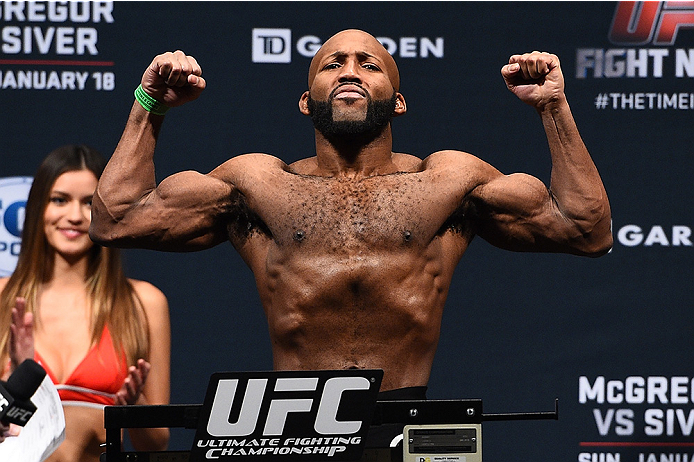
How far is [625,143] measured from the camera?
3168mm

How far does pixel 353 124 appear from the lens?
7.21 feet

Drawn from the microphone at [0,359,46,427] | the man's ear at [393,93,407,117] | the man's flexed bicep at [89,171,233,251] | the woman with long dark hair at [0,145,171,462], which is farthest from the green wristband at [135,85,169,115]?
the microphone at [0,359,46,427]

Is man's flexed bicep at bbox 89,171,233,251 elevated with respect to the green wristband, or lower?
lower

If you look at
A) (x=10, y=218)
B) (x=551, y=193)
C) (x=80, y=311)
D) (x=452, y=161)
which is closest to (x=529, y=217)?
(x=551, y=193)

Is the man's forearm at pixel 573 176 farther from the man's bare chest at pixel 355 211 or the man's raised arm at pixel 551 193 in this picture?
the man's bare chest at pixel 355 211

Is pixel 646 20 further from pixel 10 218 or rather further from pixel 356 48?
pixel 10 218

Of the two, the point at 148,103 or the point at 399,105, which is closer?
A: the point at 148,103

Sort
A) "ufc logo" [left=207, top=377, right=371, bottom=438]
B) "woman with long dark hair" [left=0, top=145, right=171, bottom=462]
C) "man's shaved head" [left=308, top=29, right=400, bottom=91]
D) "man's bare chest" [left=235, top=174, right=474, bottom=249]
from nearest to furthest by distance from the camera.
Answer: "ufc logo" [left=207, top=377, right=371, bottom=438] → "man's bare chest" [left=235, top=174, right=474, bottom=249] → "man's shaved head" [left=308, top=29, right=400, bottom=91] → "woman with long dark hair" [left=0, top=145, right=171, bottom=462]

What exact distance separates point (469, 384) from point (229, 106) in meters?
1.08

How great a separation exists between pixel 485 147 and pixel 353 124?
1074 mm

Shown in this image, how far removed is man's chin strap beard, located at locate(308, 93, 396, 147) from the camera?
2201 millimetres

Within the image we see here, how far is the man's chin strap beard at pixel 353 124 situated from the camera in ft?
7.22

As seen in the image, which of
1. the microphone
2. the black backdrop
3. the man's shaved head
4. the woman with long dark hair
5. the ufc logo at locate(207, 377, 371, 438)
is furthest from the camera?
the black backdrop

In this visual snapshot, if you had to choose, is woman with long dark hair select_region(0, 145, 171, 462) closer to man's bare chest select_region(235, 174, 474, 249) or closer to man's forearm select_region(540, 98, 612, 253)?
man's bare chest select_region(235, 174, 474, 249)
